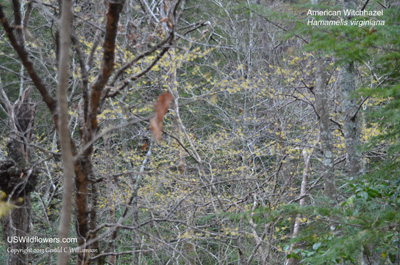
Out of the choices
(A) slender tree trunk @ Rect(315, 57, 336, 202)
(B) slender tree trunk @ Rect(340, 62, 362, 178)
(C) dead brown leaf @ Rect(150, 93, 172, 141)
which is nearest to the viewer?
(C) dead brown leaf @ Rect(150, 93, 172, 141)

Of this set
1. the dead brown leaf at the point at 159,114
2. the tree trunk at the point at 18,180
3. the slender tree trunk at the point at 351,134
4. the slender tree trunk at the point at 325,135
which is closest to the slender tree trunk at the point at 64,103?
the dead brown leaf at the point at 159,114

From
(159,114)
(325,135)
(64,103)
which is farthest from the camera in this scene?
(325,135)

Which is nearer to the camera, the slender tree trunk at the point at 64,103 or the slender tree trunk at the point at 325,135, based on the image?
the slender tree trunk at the point at 64,103

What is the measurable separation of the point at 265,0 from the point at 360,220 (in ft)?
32.7

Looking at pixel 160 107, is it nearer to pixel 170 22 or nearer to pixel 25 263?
pixel 170 22

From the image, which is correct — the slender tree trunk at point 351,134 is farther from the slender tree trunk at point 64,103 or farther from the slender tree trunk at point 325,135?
the slender tree trunk at point 64,103

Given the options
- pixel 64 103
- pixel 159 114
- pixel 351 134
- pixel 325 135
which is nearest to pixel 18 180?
pixel 159 114

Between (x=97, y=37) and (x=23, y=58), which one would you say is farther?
(x=97, y=37)

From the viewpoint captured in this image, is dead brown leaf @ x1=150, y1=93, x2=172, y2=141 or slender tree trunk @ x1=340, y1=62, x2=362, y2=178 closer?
dead brown leaf @ x1=150, y1=93, x2=172, y2=141

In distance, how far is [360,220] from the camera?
7.77 ft

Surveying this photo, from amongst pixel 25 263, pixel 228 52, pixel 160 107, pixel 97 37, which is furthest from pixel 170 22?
pixel 228 52

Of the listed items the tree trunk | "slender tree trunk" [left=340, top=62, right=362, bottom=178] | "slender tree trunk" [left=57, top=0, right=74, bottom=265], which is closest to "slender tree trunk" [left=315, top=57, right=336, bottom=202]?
"slender tree trunk" [left=340, top=62, right=362, bottom=178]

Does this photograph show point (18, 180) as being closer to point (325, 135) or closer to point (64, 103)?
point (64, 103)

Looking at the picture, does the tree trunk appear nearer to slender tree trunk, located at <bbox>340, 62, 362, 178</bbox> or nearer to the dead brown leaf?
the dead brown leaf
